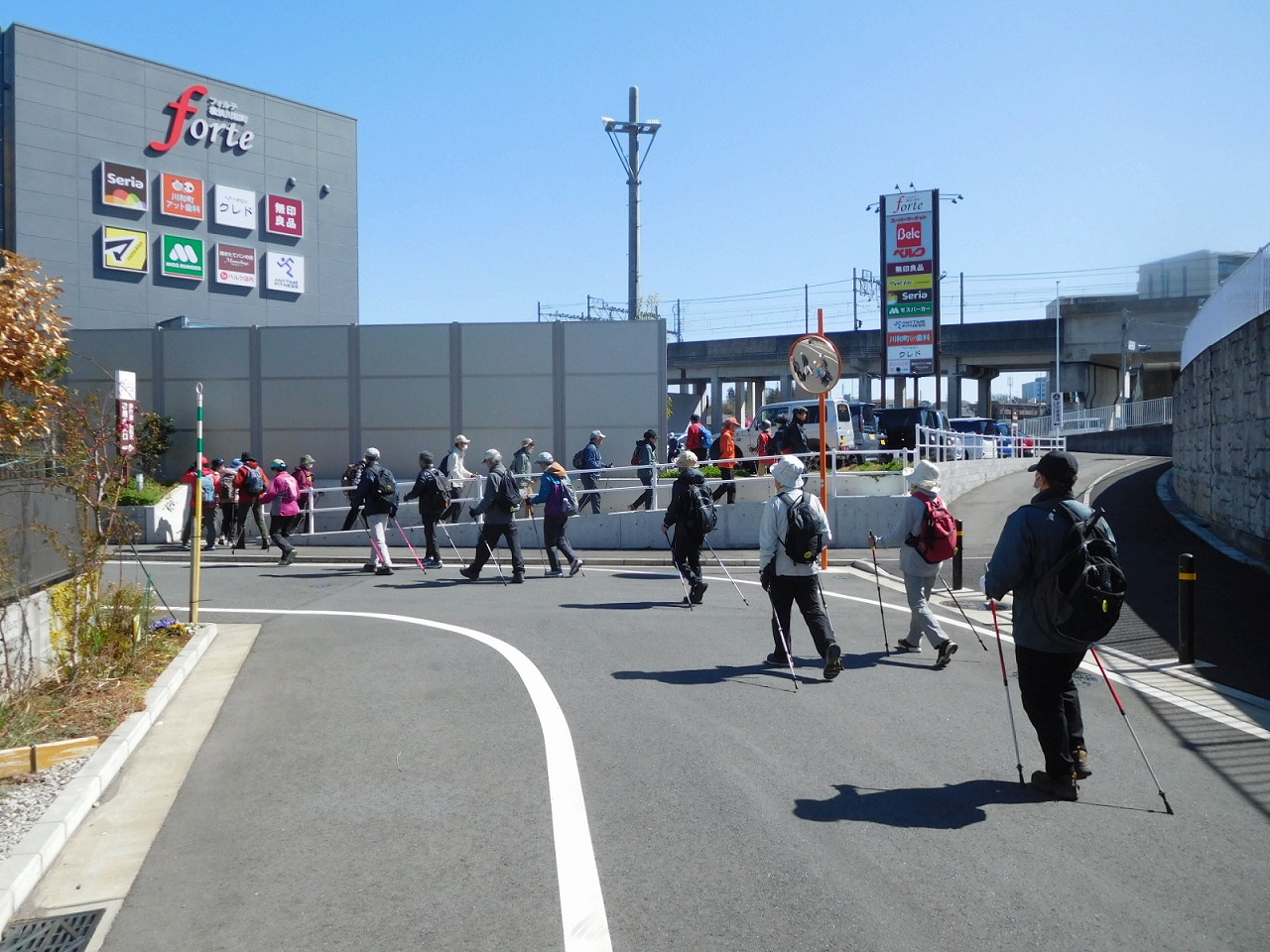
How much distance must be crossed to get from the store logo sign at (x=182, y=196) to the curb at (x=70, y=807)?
1269 inches

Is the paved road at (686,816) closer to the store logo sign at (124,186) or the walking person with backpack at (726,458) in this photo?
the walking person with backpack at (726,458)

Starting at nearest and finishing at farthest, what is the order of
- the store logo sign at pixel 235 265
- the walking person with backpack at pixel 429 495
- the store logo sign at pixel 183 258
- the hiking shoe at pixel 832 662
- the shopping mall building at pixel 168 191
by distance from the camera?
the hiking shoe at pixel 832 662, the walking person with backpack at pixel 429 495, the shopping mall building at pixel 168 191, the store logo sign at pixel 183 258, the store logo sign at pixel 235 265

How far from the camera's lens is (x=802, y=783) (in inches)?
239

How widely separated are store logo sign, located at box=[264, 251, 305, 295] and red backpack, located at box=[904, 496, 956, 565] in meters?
34.8

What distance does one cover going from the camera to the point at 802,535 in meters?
8.73

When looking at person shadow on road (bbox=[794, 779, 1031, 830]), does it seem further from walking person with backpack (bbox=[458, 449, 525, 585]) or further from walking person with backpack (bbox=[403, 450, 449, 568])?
walking person with backpack (bbox=[403, 450, 449, 568])

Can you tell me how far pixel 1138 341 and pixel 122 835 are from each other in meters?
62.3

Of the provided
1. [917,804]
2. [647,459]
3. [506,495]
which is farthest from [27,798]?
[647,459]

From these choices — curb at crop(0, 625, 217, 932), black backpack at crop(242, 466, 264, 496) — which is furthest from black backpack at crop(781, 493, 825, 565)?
black backpack at crop(242, 466, 264, 496)

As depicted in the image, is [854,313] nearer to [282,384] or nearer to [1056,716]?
[282,384]

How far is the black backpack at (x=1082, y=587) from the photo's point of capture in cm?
559

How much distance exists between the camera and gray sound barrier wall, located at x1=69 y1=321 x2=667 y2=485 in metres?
26.4

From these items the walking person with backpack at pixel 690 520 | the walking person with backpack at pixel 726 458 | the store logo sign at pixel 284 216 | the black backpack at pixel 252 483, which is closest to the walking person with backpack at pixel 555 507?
the walking person with backpack at pixel 690 520

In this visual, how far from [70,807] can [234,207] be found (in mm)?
36304
